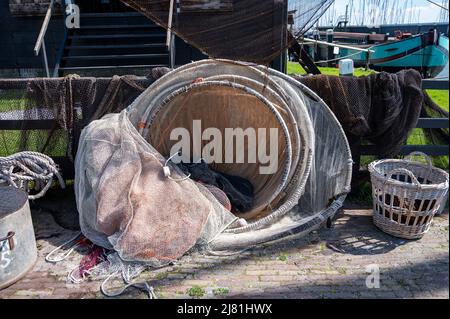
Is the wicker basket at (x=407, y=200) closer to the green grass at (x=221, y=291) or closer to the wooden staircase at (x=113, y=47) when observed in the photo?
the green grass at (x=221, y=291)

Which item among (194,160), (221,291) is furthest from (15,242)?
(194,160)

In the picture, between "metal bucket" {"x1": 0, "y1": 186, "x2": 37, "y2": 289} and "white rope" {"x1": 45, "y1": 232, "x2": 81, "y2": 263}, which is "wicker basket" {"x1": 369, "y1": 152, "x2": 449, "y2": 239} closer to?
"white rope" {"x1": 45, "y1": 232, "x2": 81, "y2": 263}

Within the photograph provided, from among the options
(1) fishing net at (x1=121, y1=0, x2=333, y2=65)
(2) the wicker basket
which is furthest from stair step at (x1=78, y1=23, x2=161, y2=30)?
(2) the wicker basket

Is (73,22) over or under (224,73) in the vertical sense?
over

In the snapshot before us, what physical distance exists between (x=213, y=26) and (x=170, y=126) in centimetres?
130

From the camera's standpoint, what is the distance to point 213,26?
4.39 metres

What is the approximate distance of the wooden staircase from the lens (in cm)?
776

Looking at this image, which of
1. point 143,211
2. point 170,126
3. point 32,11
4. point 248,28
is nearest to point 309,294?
point 143,211

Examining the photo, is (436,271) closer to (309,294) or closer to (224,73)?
(309,294)

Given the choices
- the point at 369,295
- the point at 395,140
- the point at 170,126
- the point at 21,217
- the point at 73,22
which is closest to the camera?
Result: the point at 369,295

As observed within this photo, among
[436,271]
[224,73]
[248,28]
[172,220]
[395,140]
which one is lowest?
[436,271]

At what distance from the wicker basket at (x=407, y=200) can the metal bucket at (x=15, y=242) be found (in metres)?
3.33

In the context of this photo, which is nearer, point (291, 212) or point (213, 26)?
point (291, 212)

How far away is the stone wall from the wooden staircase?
2.93 ft
